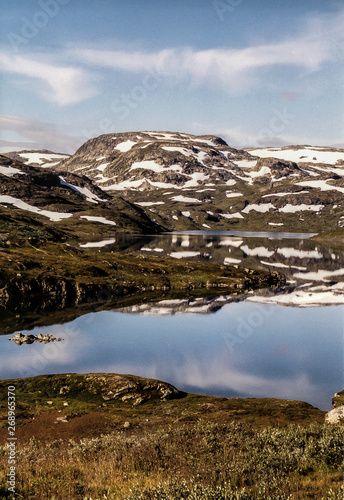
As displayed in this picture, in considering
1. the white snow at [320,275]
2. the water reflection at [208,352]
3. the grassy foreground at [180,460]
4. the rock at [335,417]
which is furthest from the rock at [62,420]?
the white snow at [320,275]

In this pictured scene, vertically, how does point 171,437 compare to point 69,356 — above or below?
above

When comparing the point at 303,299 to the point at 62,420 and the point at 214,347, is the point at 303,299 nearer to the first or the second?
the point at 214,347

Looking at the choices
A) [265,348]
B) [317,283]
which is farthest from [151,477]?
[317,283]

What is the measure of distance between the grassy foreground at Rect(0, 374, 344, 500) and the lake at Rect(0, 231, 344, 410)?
13.1 metres

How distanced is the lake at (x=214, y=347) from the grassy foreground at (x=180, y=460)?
1313 centimetres

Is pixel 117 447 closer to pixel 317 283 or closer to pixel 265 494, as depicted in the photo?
pixel 265 494

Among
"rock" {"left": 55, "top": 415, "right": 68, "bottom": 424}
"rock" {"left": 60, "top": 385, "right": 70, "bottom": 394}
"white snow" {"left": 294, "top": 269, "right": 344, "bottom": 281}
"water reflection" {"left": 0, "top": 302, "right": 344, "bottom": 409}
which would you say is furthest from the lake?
"white snow" {"left": 294, "top": 269, "right": 344, "bottom": 281}

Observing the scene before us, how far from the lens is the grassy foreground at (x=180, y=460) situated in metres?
Answer: 13.8

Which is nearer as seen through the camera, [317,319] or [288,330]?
[288,330]

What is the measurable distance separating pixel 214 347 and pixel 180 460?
40.1m

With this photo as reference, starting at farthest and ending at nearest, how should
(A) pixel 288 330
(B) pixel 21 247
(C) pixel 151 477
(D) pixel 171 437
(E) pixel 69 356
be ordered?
(B) pixel 21 247 < (A) pixel 288 330 < (E) pixel 69 356 < (D) pixel 171 437 < (C) pixel 151 477

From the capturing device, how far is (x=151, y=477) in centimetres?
1541

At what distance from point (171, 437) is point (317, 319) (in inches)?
2349

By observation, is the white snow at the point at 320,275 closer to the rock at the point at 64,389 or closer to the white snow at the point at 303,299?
the white snow at the point at 303,299
